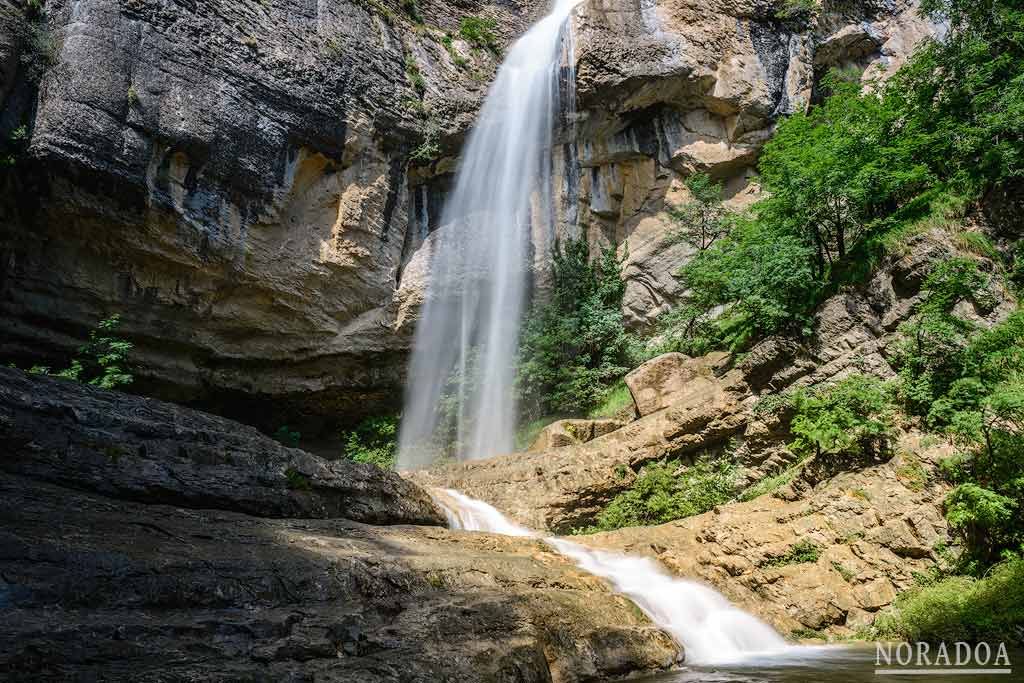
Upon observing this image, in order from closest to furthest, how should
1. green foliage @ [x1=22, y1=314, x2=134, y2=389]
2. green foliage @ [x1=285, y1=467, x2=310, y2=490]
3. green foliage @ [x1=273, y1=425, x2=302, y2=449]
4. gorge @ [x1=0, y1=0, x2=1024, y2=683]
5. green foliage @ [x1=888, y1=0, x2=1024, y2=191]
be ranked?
gorge @ [x1=0, y1=0, x2=1024, y2=683] < green foliage @ [x1=285, y1=467, x2=310, y2=490] < green foliage @ [x1=888, y1=0, x2=1024, y2=191] < green foliage @ [x1=22, y1=314, x2=134, y2=389] < green foliage @ [x1=273, y1=425, x2=302, y2=449]

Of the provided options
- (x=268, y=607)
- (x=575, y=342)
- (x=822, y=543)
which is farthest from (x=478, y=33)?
(x=268, y=607)

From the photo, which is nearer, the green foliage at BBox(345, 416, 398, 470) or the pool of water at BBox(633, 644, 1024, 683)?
the pool of water at BBox(633, 644, 1024, 683)

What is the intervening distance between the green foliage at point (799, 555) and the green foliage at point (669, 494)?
75.0 inches

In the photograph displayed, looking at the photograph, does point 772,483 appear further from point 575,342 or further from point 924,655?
point 575,342

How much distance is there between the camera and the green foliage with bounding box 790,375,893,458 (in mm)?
8930

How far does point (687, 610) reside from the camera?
22.4ft

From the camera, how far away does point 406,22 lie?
18688mm

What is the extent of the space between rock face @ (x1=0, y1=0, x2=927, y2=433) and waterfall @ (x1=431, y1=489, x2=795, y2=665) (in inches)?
420

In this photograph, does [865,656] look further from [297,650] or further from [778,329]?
[778,329]

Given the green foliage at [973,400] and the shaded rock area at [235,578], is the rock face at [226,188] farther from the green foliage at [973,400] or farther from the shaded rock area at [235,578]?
the green foliage at [973,400]

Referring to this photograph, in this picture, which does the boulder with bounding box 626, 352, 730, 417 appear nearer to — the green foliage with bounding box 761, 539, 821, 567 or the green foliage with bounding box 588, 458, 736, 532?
the green foliage with bounding box 588, 458, 736, 532

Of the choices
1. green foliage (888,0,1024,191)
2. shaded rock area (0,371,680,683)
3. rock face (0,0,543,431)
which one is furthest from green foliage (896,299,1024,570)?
rock face (0,0,543,431)

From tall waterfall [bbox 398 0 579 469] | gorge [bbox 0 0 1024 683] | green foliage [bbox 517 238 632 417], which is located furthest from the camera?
tall waterfall [bbox 398 0 579 469]

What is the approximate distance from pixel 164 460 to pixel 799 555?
293 inches
